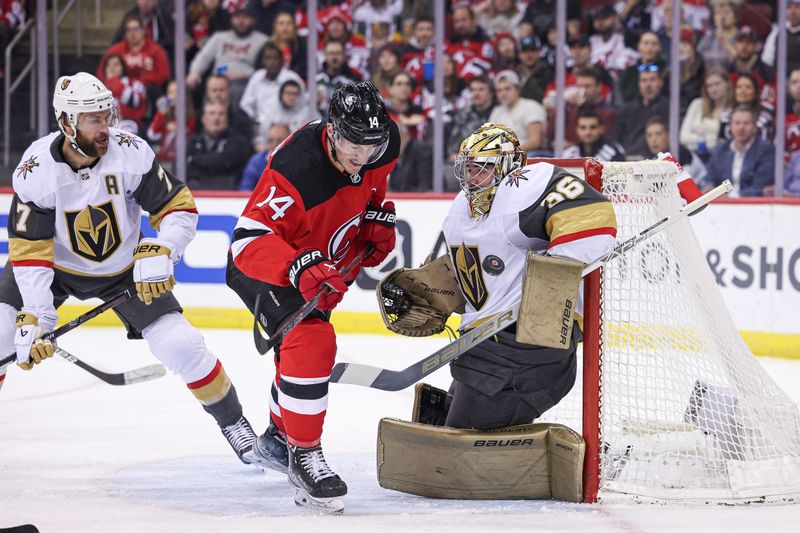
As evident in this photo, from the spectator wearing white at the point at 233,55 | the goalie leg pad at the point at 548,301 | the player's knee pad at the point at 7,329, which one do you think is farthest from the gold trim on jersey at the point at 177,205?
the spectator wearing white at the point at 233,55

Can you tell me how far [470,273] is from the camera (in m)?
2.79

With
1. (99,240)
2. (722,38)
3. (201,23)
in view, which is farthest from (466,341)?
(201,23)

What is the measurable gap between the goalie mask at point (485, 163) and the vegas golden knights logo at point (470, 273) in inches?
4.1

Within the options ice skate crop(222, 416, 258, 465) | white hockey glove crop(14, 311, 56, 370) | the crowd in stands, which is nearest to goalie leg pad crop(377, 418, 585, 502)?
ice skate crop(222, 416, 258, 465)

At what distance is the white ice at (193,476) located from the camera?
2.51 m

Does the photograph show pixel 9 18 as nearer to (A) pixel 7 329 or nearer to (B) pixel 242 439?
(A) pixel 7 329

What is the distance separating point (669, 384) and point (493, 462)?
1.72ft

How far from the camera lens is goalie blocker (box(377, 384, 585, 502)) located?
2.65 m

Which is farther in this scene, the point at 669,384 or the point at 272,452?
the point at 272,452

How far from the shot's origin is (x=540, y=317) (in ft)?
8.30

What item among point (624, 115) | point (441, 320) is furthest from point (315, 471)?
point (624, 115)

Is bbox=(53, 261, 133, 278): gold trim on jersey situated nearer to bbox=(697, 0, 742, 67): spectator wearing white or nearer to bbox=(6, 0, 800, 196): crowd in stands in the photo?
bbox=(6, 0, 800, 196): crowd in stands

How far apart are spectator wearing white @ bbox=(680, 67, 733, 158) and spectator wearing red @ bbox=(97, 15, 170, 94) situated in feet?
8.77

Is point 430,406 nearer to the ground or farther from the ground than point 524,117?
nearer to the ground
